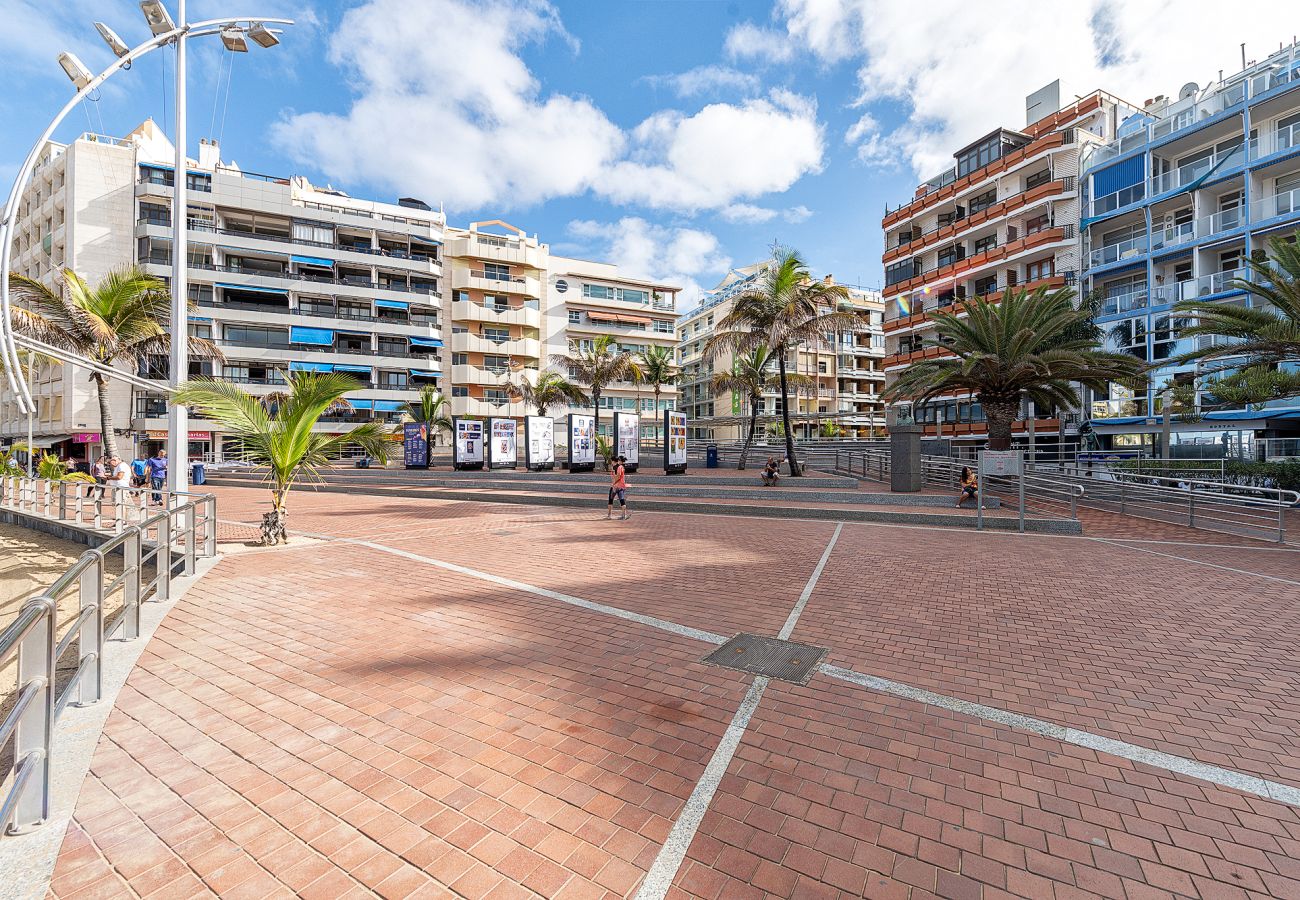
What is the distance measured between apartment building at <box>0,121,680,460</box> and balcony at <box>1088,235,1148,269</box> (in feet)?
127

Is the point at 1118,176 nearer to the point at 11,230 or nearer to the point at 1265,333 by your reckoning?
the point at 1265,333

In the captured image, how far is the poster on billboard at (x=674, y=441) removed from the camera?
2180 cm

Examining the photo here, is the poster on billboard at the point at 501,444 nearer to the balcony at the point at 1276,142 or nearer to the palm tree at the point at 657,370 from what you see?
the palm tree at the point at 657,370

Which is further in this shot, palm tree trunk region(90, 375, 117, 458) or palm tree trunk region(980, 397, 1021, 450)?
palm tree trunk region(980, 397, 1021, 450)

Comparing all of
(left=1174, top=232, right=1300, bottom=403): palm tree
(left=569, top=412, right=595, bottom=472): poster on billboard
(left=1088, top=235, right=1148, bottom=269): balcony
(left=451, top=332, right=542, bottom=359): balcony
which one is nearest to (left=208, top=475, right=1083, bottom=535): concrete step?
(left=569, top=412, right=595, bottom=472): poster on billboard

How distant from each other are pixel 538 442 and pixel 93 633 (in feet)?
70.9

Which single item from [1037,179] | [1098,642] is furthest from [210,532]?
[1037,179]

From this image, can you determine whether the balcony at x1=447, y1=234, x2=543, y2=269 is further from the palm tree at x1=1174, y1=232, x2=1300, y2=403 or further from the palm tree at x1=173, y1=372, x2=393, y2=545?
the palm tree at x1=1174, y1=232, x2=1300, y2=403

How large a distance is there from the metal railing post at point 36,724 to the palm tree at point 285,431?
21.8ft

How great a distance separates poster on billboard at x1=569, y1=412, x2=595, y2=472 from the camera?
23375 millimetres

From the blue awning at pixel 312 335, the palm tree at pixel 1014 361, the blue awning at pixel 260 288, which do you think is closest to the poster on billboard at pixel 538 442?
the palm tree at pixel 1014 361

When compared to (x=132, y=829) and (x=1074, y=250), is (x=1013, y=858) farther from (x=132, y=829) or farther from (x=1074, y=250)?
(x=1074, y=250)

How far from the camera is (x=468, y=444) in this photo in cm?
2573

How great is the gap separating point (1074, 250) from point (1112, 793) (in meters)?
37.4
